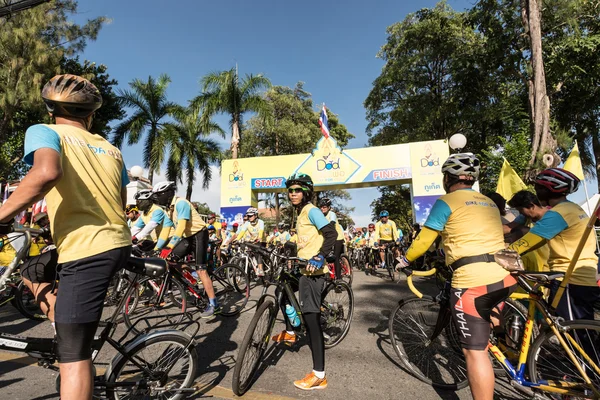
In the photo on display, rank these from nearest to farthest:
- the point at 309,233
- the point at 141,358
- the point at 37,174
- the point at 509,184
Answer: the point at 37,174, the point at 141,358, the point at 309,233, the point at 509,184

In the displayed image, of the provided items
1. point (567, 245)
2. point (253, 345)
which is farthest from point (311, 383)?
point (567, 245)

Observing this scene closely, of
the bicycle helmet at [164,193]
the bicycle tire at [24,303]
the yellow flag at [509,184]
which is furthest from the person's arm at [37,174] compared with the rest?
the yellow flag at [509,184]

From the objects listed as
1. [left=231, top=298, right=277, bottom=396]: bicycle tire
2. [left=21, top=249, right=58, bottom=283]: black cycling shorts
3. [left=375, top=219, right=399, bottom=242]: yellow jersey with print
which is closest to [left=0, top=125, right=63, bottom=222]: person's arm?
[left=231, top=298, right=277, bottom=396]: bicycle tire

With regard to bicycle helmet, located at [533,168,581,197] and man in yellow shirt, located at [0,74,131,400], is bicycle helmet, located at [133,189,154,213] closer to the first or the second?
man in yellow shirt, located at [0,74,131,400]

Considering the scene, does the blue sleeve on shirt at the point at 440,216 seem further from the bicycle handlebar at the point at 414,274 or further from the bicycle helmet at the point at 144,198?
the bicycle helmet at the point at 144,198

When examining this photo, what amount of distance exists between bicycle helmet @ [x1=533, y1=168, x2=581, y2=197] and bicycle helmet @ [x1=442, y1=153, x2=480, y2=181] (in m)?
0.88

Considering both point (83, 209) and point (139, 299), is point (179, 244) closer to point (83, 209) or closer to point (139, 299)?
point (139, 299)

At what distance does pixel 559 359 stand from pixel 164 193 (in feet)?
15.2

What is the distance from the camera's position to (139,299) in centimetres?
458

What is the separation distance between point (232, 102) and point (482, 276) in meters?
19.4

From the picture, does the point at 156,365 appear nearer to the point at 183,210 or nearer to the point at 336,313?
the point at 336,313

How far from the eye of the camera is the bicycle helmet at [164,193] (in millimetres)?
4570

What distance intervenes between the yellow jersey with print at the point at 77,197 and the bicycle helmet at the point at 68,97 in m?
0.14

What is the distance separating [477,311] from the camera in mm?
2178
